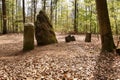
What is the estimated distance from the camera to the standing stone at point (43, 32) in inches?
527

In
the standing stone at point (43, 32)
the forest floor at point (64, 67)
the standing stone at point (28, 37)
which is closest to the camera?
the forest floor at point (64, 67)

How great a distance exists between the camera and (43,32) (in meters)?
13.6

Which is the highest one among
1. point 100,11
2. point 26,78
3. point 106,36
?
point 100,11

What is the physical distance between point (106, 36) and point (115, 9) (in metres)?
21.8

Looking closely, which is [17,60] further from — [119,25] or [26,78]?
[119,25]

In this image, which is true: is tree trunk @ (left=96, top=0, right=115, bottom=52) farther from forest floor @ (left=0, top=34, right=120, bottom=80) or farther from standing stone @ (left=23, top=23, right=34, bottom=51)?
standing stone @ (left=23, top=23, right=34, bottom=51)

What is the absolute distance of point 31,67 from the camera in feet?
25.4

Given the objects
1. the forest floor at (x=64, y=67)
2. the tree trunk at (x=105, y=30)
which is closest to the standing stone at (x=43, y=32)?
the forest floor at (x=64, y=67)

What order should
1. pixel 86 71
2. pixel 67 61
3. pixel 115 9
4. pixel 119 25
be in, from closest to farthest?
pixel 86 71 < pixel 67 61 < pixel 115 9 < pixel 119 25

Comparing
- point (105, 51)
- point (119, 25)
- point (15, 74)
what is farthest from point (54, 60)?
point (119, 25)

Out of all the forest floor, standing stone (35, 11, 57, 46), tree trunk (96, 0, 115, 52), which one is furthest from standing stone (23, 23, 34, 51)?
tree trunk (96, 0, 115, 52)

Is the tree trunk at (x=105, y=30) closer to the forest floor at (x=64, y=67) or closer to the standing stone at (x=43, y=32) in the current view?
the forest floor at (x=64, y=67)

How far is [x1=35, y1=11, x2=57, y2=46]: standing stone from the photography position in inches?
527

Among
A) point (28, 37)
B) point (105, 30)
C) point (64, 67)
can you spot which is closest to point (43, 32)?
point (28, 37)
